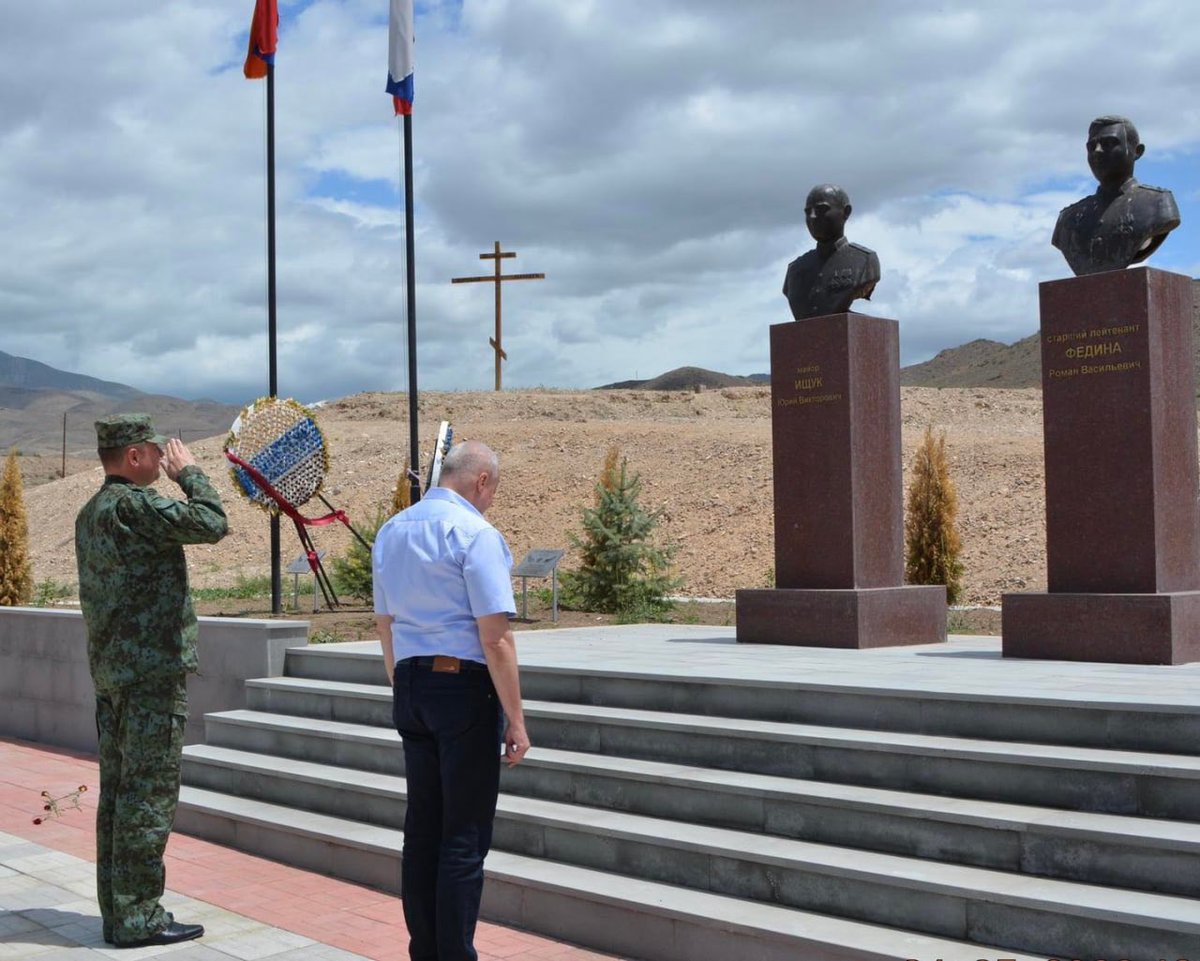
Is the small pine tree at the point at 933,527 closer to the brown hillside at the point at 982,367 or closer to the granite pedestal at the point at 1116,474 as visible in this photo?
the granite pedestal at the point at 1116,474

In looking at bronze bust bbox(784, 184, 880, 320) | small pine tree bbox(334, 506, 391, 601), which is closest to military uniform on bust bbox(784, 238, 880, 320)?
bronze bust bbox(784, 184, 880, 320)

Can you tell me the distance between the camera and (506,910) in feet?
19.2

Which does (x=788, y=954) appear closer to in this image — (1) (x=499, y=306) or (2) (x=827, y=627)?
(2) (x=827, y=627)

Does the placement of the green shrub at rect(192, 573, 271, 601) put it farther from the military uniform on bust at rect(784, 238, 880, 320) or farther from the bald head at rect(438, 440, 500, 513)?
the bald head at rect(438, 440, 500, 513)

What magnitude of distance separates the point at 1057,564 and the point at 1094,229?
213cm

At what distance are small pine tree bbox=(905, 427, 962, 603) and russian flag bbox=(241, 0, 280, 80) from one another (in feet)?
28.8

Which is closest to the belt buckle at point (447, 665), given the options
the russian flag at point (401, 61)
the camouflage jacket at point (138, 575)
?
the camouflage jacket at point (138, 575)

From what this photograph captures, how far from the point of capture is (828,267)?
33.1 ft

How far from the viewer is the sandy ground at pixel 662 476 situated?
2181 centimetres

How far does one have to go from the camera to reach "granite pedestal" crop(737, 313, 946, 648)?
31.8 feet

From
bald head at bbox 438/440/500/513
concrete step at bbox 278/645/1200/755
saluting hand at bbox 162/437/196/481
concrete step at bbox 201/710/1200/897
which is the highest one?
saluting hand at bbox 162/437/196/481

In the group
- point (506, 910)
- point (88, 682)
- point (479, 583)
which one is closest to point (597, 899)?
point (506, 910)

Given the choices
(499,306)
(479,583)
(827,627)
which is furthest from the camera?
(499,306)

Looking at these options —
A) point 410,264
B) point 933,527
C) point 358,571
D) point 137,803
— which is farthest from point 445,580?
point 933,527
